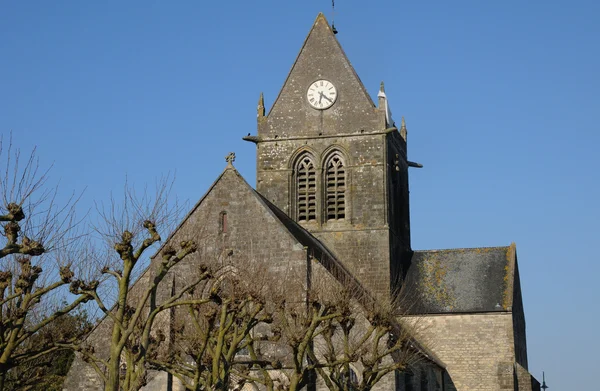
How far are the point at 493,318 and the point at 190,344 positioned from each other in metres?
14.7

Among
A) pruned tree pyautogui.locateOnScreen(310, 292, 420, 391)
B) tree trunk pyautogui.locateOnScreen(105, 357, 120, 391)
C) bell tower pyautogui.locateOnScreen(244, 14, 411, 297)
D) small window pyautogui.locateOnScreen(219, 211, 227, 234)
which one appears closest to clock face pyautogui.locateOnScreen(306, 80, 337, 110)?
bell tower pyautogui.locateOnScreen(244, 14, 411, 297)

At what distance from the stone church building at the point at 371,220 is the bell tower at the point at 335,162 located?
0.04 metres

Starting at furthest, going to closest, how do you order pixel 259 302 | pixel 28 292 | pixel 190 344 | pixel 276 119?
pixel 276 119, pixel 190 344, pixel 259 302, pixel 28 292

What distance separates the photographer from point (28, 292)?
1789 centimetres

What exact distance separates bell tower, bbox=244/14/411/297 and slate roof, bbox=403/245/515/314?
0.83m

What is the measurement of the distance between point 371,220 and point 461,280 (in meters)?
4.21

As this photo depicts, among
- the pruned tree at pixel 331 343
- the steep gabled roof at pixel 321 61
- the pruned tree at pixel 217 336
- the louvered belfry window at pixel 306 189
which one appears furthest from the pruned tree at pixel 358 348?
the steep gabled roof at pixel 321 61

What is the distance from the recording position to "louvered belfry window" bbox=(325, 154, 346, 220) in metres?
35.2

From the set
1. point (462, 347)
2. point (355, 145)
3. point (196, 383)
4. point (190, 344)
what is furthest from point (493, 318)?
point (196, 383)

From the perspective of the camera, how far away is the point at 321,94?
36094mm

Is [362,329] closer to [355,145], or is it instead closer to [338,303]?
[338,303]

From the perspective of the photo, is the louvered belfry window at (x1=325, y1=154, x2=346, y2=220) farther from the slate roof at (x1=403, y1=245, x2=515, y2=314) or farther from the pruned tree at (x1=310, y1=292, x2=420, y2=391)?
the pruned tree at (x1=310, y1=292, x2=420, y2=391)

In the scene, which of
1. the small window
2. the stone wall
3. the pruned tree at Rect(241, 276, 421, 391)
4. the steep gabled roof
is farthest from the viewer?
the steep gabled roof

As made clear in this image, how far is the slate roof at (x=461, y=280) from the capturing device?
113ft
